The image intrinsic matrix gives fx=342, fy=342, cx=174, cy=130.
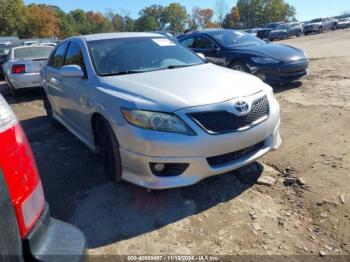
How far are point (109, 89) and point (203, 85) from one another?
948 mm

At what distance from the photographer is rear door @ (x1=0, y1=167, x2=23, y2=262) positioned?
1259 mm

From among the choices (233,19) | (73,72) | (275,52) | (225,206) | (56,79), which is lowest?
(233,19)

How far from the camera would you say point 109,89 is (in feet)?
11.3

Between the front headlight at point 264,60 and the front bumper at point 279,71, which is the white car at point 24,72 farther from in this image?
the front bumper at point 279,71

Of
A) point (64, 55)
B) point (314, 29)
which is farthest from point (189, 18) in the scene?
point (64, 55)

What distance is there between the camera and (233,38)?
339 inches

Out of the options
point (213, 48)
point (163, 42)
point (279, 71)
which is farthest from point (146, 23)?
point (163, 42)

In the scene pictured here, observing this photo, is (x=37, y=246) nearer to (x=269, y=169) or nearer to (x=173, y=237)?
(x=173, y=237)

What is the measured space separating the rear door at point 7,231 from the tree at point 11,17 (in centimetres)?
6392

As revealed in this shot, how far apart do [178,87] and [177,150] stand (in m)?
0.72

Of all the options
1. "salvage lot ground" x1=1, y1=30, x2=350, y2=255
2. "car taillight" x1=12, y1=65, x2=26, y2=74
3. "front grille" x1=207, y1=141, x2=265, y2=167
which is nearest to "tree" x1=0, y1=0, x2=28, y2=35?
"car taillight" x1=12, y1=65, x2=26, y2=74

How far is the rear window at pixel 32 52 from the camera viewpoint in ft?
30.9

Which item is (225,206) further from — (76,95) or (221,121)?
(76,95)

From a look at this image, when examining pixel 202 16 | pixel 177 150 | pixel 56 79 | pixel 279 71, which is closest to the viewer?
pixel 177 150
